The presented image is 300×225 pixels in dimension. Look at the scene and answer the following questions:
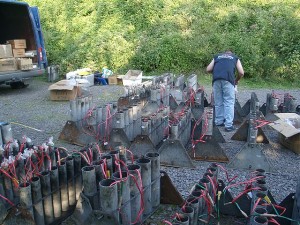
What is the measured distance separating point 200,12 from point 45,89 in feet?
26.8

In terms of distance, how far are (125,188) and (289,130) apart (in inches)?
134

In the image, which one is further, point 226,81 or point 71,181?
point 226,81

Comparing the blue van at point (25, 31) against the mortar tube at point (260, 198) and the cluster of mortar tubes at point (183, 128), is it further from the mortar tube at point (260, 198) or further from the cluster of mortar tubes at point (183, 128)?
the mortar tube at point (260, 198)

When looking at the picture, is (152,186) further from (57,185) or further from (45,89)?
(45,89)

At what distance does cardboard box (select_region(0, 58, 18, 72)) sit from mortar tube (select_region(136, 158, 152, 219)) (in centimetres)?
783

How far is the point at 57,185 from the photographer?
358cm

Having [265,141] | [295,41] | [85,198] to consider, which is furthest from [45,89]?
[295,41]

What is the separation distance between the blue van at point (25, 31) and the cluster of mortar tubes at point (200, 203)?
27.1 feet

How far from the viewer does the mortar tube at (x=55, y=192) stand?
3529mm

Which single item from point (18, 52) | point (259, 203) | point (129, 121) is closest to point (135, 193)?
point (259, 203)

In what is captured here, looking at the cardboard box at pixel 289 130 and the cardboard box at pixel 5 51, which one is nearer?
the cardboard box at pixel 289 130

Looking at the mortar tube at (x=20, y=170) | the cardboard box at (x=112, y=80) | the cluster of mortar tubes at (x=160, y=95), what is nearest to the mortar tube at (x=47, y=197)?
the mortar tube at (x=20, y=170)

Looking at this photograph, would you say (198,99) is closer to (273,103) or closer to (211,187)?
(273,103)

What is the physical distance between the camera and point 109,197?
3.09 meters
